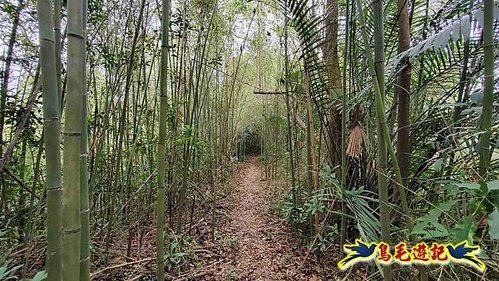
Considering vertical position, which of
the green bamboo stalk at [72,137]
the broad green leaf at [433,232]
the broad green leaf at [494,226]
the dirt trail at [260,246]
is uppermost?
the green bamboo stalk at [72,137]

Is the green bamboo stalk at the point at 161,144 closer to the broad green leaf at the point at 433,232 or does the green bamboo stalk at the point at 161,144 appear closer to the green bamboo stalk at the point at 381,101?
the green bamboo stalk at the point at 381,101

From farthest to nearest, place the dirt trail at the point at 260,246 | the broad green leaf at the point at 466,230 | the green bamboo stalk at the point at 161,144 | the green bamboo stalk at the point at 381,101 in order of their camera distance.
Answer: the dirt trail at the point at 260,246 < the green bamboo stalk at the point at 161,144 < the green bamboo stalk at the point at 381,101 < the broad green leaf at the point at 466,230

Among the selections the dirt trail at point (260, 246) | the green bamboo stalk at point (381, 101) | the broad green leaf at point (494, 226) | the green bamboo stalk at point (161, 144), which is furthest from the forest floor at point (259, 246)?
the broad green leaf at point (494, 226)

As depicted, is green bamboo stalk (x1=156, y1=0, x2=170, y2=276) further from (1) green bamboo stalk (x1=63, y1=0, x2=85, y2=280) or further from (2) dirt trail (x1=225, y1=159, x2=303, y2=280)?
(2) dirt trail (x1=225, y1=159, x2=303, y2=280)

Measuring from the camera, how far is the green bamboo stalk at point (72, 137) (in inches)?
24.8

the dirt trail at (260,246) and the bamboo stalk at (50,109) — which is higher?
the bamboo stalk at (50,109)

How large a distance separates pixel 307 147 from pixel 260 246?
108cm

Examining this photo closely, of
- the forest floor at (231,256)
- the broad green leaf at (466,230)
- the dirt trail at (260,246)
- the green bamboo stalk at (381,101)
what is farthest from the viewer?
the dirt trail at (260,246)

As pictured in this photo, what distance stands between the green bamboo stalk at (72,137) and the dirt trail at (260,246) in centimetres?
164

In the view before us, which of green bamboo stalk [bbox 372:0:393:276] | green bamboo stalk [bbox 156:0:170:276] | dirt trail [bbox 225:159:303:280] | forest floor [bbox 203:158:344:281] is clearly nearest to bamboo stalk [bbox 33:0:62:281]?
green bamboo stalk [bbox 156:0:170:276]

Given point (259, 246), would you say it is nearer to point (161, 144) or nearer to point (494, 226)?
point (161, 144)

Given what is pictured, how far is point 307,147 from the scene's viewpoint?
2.47 m

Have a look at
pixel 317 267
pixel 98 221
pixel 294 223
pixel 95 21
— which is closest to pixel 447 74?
pixel 317 267

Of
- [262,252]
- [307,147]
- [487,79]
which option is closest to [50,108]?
[487,79]
